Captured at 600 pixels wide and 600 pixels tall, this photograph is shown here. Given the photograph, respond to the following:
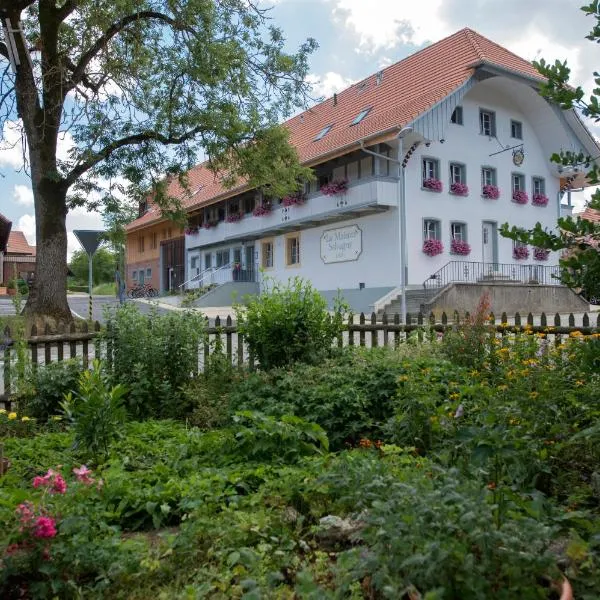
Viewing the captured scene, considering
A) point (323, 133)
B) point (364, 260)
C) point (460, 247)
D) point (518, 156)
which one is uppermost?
point (323, 133)

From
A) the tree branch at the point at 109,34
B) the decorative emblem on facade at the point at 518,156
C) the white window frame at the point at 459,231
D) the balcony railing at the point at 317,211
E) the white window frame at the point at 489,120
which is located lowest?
the white window frame at the point at 459,231

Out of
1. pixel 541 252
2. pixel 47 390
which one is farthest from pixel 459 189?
pixel 541 252

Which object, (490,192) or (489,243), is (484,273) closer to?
(489,243)

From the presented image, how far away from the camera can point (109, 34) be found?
13.0m

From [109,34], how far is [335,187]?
43.7 ft

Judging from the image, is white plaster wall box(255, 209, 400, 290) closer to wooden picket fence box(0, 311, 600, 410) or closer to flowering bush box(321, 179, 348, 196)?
flowering bush box(321, 179, 348, 196)

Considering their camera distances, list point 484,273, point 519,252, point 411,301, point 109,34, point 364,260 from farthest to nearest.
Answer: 1. point 519,252
2. point 364,260
3. point 484,273
4. point 411,301
5. point 109,34

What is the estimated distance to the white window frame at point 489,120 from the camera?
88.2ft

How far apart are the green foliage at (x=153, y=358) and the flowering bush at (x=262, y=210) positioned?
23380 mm

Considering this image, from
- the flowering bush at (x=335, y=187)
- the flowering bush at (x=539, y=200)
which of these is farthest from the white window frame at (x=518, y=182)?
the flowering bush at (x=335, y=187)

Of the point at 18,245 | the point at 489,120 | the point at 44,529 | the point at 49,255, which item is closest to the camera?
the point at 44,529

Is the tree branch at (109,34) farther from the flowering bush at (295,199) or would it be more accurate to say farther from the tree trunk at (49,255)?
the flowering bush at (295,199)

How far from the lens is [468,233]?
84.1 feet

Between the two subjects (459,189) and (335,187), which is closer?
(335,187)
